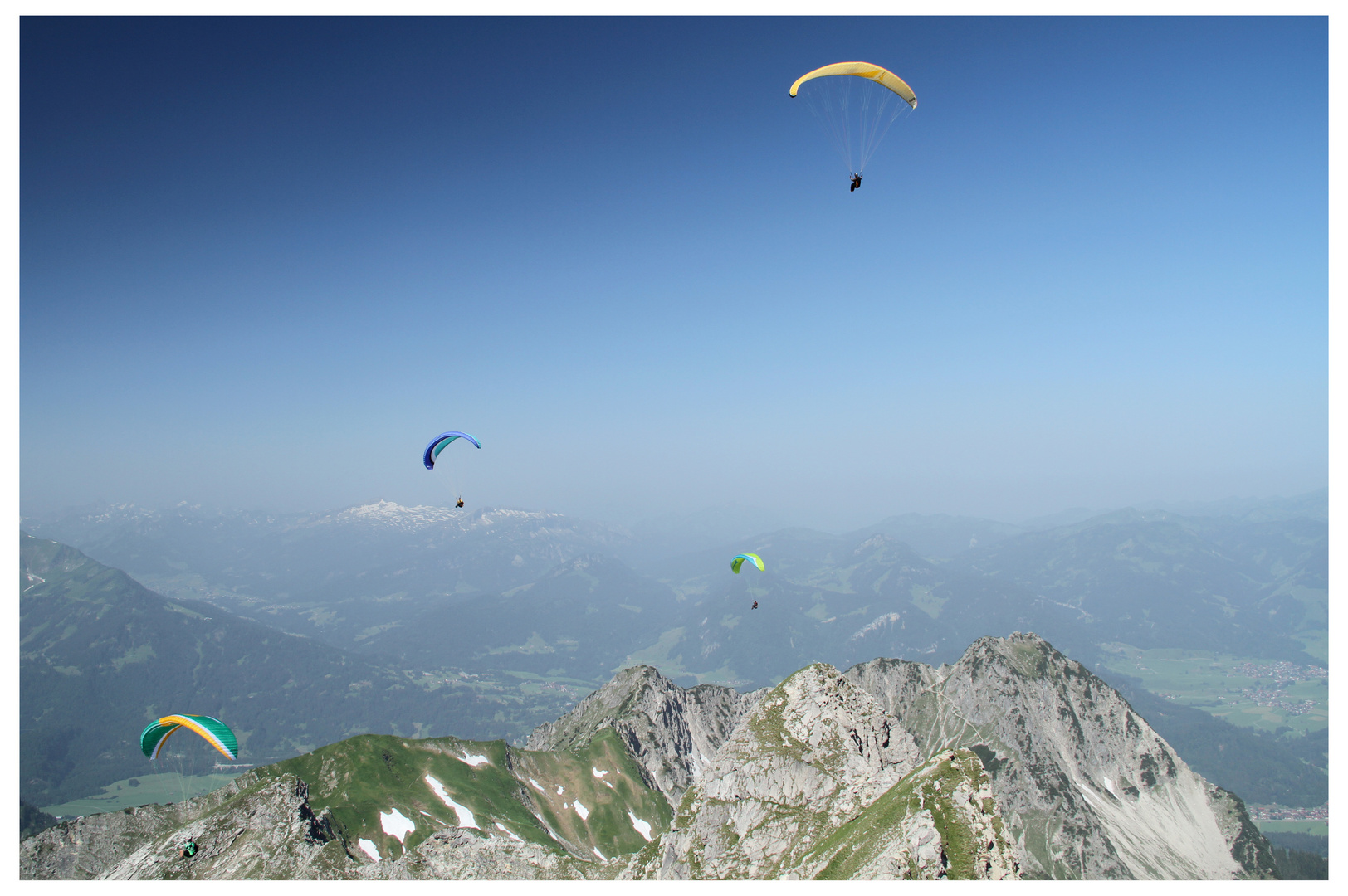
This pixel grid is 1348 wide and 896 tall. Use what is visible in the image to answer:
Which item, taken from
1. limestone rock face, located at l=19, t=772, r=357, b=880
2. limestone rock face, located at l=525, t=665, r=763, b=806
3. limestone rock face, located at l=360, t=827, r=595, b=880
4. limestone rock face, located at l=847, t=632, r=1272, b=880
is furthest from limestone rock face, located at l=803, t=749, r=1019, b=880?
limestone rock face, located at l=847, t=632, r=1272, b=880

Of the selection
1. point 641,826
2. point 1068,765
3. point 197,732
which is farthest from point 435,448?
point 1068,765

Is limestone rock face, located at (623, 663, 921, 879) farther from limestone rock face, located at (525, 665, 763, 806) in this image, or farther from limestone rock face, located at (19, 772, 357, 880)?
limestone rock face, located at (525, 665, 763, 806)

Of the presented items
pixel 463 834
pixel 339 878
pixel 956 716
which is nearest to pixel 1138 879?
pixel 956 716

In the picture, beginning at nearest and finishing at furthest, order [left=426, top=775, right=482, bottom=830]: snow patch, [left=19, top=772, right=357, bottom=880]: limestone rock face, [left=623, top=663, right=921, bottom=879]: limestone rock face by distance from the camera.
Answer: [left=623, top=663, right=921, bottom=879]: limestone rock face → [left=19, top=772, right=357, bottom=880]: limestone rock face → [left=426, top=775, right=482, bottom=830]: snow patch

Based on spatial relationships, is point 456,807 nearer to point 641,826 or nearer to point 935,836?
point 641,826

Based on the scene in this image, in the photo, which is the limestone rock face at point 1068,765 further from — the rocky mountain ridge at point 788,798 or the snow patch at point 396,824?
the snow patch at point 396,824

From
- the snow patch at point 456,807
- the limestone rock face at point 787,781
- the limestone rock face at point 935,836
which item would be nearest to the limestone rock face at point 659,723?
the snow patch at point 456,807
